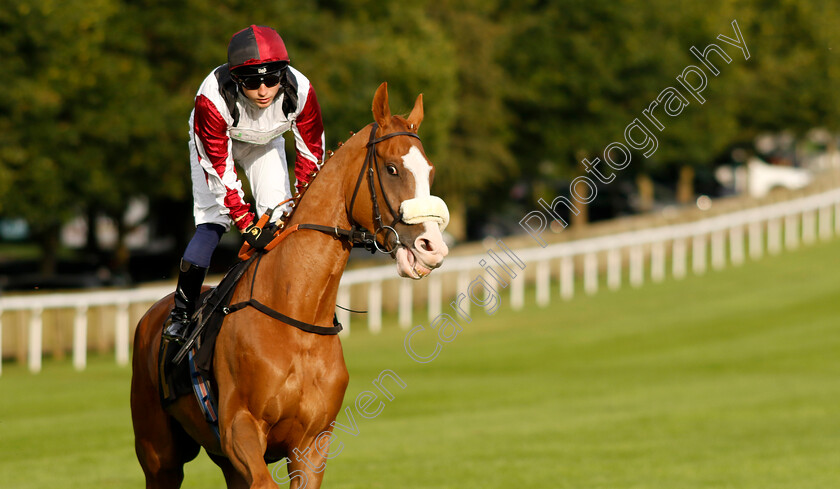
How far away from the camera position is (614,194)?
5019 cm

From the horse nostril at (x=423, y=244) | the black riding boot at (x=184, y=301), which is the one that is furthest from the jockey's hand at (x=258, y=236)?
the horse nostril at (x=423, y=244)

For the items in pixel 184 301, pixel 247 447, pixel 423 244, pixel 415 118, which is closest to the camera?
pixel 423 244

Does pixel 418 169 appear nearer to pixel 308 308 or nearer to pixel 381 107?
pixel 381 107

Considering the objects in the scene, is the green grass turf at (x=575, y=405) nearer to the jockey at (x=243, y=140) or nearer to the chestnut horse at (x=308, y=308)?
the jockey at (x=243, y=140)

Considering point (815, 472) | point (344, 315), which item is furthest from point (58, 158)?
point (815, 472)

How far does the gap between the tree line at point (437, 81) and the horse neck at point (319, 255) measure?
1504 centimetres

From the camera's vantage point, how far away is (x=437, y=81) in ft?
97.1

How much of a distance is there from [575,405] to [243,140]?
27.6 feet

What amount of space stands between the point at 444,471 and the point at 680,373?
299 inches

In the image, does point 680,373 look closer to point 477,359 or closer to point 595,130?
point 477,359

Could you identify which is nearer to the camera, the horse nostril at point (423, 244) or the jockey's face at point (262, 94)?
the horse nostril at point (423, 244)

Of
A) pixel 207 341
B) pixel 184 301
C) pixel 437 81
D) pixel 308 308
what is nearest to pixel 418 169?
pixel 308 308

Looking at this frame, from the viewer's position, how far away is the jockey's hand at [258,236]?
587 cm

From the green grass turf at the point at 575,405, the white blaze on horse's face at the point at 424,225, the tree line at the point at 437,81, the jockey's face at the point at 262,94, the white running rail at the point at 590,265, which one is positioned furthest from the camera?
the tree line at the point at 437,81
